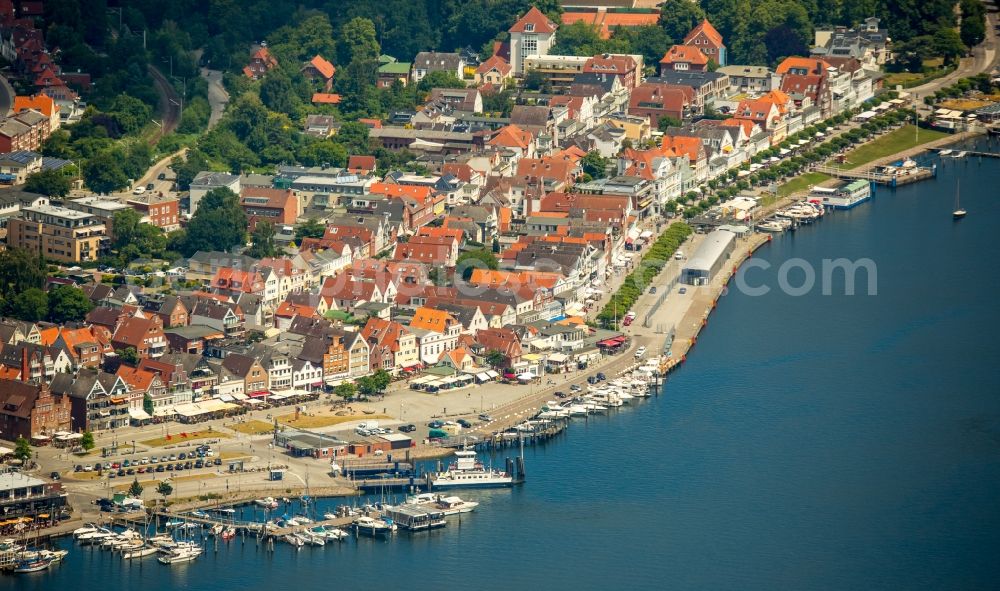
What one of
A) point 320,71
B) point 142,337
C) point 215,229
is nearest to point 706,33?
point 320,71

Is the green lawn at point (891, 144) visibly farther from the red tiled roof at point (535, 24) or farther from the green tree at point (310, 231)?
the green tree at point (310, 231)

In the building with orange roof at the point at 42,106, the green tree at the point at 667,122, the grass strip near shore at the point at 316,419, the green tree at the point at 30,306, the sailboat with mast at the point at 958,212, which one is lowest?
the grass strip near shore at the point at 316,419

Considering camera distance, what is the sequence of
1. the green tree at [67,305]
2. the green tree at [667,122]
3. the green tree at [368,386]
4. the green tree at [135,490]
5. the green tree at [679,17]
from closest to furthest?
the green tree at [135,490], the green tree at [368,386], the green tree at [67,305], the green tree at [667,122], the green tree at [679,17]

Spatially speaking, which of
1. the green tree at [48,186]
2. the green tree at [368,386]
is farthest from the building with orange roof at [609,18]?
the green tree at [368,386]

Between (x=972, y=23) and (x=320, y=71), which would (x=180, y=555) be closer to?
(x=320, y=71)

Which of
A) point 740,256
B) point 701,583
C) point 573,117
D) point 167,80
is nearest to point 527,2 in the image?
point 573,117

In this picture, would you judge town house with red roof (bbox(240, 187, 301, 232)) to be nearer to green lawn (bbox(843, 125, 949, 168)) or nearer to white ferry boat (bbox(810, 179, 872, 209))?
white ferry boat (bbox(810, 179, 872, 209))
